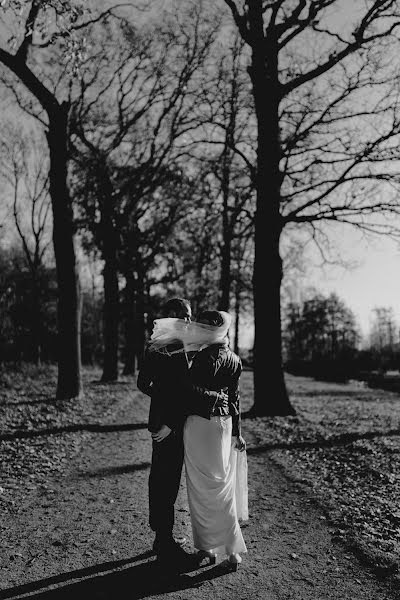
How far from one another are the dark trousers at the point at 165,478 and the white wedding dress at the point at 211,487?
157 mm

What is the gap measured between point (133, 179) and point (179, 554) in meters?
17.4

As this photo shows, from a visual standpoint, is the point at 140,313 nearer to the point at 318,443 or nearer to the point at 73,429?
the point at 73,429

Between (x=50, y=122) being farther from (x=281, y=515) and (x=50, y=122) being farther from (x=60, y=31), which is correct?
(x=281, y=515)

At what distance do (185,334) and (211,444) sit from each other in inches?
40.1

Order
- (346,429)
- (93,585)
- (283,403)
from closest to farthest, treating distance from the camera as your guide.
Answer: (93,585) → (346,429) → (283,403)

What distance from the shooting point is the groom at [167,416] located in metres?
4.53

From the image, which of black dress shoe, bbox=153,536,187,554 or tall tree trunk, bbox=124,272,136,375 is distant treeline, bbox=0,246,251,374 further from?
black dress shoe, bbox=153,536,187,554

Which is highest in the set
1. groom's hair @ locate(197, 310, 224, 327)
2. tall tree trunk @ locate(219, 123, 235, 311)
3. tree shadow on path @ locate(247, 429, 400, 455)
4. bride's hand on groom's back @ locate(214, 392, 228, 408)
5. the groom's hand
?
tall tree trunk @ locate(219, 123, 235, 311)

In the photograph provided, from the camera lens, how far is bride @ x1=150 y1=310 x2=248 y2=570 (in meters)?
4.40

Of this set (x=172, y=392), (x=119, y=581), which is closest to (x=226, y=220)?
(x=172, y=392)

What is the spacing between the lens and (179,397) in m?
4.57

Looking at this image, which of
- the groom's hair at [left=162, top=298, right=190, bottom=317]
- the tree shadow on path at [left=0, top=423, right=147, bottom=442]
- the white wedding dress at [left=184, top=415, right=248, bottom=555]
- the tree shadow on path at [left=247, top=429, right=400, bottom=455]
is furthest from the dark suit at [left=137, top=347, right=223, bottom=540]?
the tree shadow on path at [left=0, top=423, right=147, bottom=442]

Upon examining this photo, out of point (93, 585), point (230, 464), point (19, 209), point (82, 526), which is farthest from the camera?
point (19, 209)

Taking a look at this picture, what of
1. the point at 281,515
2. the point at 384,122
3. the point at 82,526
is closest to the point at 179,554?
the point at 82,526
